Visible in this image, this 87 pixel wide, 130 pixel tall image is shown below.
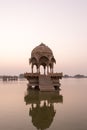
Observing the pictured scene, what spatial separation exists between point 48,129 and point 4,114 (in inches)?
183

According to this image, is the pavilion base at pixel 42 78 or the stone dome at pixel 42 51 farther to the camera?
the stone dome at pixel 42 51

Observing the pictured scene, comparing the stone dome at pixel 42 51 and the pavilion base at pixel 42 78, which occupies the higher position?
the stone dome at pixel 42 51

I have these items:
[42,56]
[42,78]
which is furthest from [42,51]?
[42,78]

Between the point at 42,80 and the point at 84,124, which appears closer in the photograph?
the point at 84,124

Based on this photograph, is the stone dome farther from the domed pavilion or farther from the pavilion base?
the pavilion base

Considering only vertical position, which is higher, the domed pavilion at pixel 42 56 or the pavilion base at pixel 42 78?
the domed pavilion at pixel 42 56

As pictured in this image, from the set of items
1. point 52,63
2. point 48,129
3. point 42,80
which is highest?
point 52,63

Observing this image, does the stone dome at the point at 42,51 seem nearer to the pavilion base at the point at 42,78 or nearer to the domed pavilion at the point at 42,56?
the domed pavilion at the point at 42,56

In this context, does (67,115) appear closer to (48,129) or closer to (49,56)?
(48,129)

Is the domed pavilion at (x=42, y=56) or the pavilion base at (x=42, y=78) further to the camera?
the domed pavilion at (x=42, y=56)

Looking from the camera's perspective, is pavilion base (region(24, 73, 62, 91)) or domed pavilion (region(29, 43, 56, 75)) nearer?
pavilion base (region(24, 73, 62, 91))

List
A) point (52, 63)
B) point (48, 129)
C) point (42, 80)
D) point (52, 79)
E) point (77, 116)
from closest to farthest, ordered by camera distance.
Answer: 1. point (48, 129)
2. point (77, 116)
3. point (42, 80)
4. point (52, 79)
5. point (52, 63)

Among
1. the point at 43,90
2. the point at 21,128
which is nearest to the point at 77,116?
the point at 21,128

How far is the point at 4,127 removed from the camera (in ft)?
36.5
